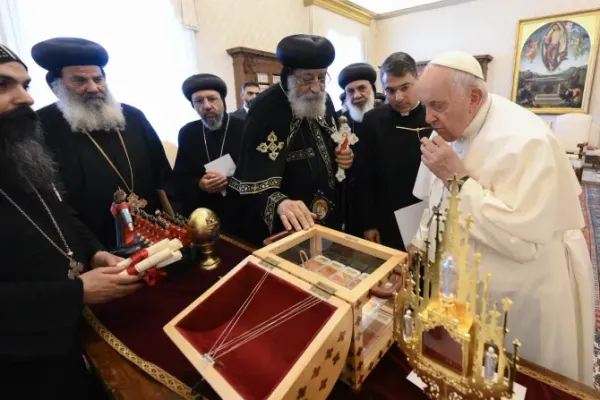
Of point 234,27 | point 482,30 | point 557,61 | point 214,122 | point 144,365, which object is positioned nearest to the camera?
point 144,365

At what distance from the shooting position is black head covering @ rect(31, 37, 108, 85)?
2.08 meters

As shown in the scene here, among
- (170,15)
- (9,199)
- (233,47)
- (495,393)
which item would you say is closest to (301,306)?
(495,393)

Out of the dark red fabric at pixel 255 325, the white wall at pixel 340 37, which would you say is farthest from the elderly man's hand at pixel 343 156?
the white wall at pixel 340 37

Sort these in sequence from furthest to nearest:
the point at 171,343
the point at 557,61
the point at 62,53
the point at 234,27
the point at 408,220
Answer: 1. the point at 557,61
2. the point at 234,27
3. the point at 62,53
4. the point at 408,220
5. the point at 171,343

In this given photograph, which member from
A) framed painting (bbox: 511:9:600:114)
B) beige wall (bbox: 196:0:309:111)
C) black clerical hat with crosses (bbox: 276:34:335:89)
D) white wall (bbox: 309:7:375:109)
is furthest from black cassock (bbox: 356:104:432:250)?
framed painting (bbox: 511:9:600:114)

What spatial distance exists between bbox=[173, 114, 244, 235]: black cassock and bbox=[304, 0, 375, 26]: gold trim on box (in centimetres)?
617

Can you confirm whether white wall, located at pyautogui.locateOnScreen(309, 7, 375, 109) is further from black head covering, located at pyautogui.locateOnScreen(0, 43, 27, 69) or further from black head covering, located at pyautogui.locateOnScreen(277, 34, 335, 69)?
black head covering, located at pyautogui.locateOnScreen(0, 43, 27, 69)

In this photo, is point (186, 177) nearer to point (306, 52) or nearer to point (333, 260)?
point (306, 52)

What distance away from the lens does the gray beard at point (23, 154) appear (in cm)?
127

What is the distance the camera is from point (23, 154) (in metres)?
1.34

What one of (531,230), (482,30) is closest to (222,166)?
(531,230)

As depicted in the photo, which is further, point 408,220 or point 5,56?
point 408,220

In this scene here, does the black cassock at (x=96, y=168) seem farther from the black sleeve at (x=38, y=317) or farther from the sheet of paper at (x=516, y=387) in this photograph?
the sheet of paper at (x=516, y=387)

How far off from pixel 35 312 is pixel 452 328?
4.37ft
